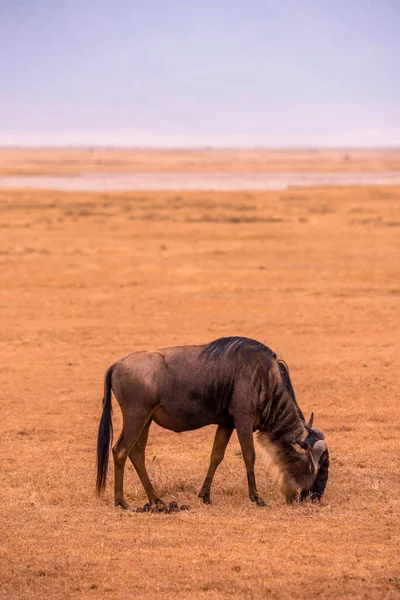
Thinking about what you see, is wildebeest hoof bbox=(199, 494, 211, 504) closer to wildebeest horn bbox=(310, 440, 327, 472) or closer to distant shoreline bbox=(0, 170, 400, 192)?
wildebeest horn bbox=(310, 440, 327, 472)


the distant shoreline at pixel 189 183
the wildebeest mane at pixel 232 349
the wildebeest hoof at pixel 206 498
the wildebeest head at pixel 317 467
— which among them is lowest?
the distant shoreline at pixel 189 183

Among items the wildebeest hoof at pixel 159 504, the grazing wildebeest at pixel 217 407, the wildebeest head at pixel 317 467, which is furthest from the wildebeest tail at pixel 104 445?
the wildebeest head at pixel 317 467

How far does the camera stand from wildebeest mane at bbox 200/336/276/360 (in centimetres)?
942

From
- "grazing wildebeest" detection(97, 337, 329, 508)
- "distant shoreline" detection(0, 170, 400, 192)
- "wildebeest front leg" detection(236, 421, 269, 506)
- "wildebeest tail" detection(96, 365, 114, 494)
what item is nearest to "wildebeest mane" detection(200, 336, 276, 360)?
"grazing wildebeest" detection(97, 337, 329, 508)

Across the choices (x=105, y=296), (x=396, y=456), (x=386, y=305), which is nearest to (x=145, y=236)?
(x=105, y=296)

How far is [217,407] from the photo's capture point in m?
9.39

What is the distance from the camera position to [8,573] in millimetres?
7324

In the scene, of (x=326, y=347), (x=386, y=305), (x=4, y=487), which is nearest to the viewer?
(x=4, y=487)

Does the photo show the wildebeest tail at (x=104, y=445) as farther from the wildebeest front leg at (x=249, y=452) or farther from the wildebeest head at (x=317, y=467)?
the wildebeest head at (x=317, y=467)

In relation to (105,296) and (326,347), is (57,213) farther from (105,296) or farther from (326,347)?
(326,347)

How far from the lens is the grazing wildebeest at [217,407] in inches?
364

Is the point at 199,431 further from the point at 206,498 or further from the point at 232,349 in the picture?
the point at 232,349

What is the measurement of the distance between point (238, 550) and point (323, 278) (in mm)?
18507

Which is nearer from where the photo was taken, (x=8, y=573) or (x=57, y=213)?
(x=8, y=573)
